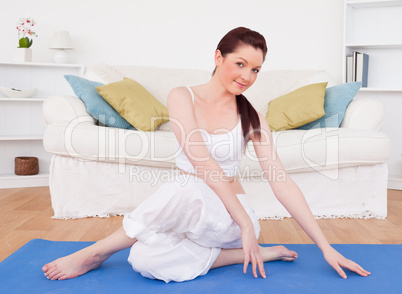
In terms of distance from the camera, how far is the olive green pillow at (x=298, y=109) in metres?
3.14

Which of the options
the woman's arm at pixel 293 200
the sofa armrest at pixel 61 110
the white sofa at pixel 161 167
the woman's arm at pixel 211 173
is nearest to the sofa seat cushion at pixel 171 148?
the white sofa at pixel 161 167

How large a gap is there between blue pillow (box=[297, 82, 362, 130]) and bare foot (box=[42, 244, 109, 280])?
1935 mm

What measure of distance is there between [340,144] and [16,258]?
178cm

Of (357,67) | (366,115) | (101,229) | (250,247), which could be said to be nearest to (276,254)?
(250,247)

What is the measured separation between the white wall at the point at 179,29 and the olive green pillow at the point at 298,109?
3.09 ft

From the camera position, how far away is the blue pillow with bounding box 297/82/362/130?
10.2 ft

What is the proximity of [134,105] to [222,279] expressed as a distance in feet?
5.27

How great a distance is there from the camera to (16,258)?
74.3 inches

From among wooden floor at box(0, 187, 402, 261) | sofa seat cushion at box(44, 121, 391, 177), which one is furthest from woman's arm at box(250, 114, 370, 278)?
sofa seat cushion at box(44, 121, 391, 177)

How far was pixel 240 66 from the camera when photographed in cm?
166

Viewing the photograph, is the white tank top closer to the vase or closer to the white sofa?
the white sofa

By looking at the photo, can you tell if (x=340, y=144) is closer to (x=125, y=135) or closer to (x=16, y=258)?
(x=125, y=135)

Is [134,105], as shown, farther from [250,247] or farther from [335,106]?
[250,247]

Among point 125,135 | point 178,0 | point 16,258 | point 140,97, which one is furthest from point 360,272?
point 178,0
